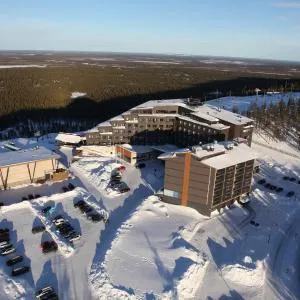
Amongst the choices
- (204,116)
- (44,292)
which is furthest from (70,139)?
(44,292)

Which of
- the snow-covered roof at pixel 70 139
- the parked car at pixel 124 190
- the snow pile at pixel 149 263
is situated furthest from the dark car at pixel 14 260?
the snow-covered roof at pixel 70 139

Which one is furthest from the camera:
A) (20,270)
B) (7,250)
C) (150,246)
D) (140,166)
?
(140,166)

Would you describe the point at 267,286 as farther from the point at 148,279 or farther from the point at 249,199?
the point at 249,199

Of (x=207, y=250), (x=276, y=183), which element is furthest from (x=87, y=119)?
(x=207, y=250)

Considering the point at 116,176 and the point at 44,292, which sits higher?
the point at 116,176

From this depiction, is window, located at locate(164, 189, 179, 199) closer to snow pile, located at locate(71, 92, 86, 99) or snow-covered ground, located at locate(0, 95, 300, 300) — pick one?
snow-covered ground, located at locate(0, 95, 300, 300)

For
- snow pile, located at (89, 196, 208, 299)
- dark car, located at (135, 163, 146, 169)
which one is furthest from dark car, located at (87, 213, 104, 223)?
dark car, located at (135, 163, 146, 169)

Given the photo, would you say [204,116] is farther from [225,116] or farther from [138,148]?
[138,148]
